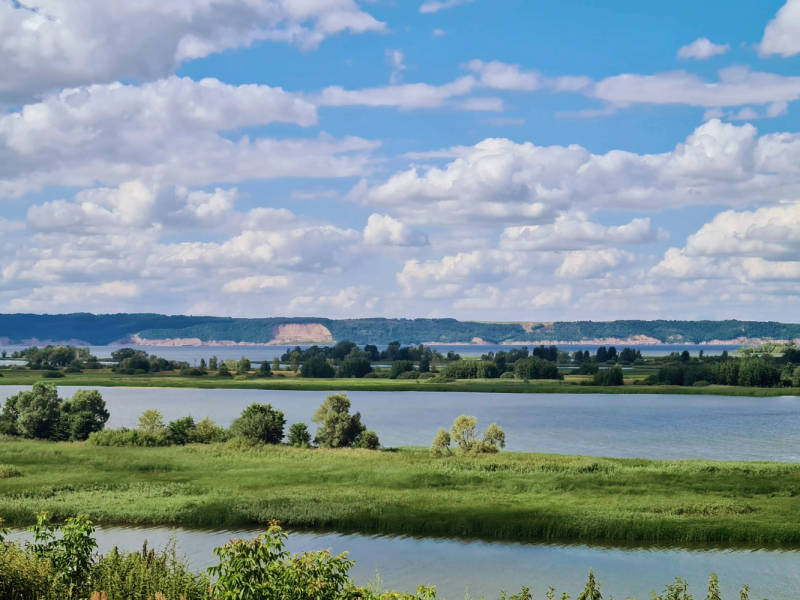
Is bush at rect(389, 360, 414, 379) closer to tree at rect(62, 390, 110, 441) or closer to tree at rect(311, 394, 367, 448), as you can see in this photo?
tree at rect(62, 390, 110, 441)

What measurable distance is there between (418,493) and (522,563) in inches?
468

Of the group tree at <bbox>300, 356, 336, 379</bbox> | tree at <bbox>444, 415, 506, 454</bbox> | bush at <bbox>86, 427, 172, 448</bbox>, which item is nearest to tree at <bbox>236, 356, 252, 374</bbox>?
tree at <bbox>300, 356, 336, 379</bbox>

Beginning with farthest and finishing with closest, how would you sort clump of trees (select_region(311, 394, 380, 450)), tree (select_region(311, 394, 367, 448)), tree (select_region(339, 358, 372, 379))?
tree (select_region(339, 358, 372, 379)) → tree (select_region(311, 394, 367, 448)) → clump of trees (select_region(311, 394, 380, 450))

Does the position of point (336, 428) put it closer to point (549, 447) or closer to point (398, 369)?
point (549, 447)

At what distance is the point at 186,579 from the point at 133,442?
46.1 m

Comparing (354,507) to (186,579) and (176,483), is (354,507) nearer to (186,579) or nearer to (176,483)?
(176,483)

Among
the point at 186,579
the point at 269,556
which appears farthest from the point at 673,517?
the point at 269,556

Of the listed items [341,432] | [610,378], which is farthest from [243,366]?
[341,432]

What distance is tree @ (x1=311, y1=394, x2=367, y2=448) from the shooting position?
61.8 metres

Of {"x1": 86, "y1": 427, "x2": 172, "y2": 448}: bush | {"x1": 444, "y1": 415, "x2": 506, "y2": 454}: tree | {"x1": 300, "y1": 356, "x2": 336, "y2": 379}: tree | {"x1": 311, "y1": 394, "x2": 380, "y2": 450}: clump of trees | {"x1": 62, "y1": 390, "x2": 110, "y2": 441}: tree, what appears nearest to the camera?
{"x1": 444, "y1": 415, "x2": 506, "y2": 454}: tree

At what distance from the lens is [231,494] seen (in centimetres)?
4138

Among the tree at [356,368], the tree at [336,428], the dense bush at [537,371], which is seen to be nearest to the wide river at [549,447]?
the tree at [336,428]

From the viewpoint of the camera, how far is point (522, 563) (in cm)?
3053

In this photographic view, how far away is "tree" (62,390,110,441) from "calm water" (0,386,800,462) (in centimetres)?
1433
